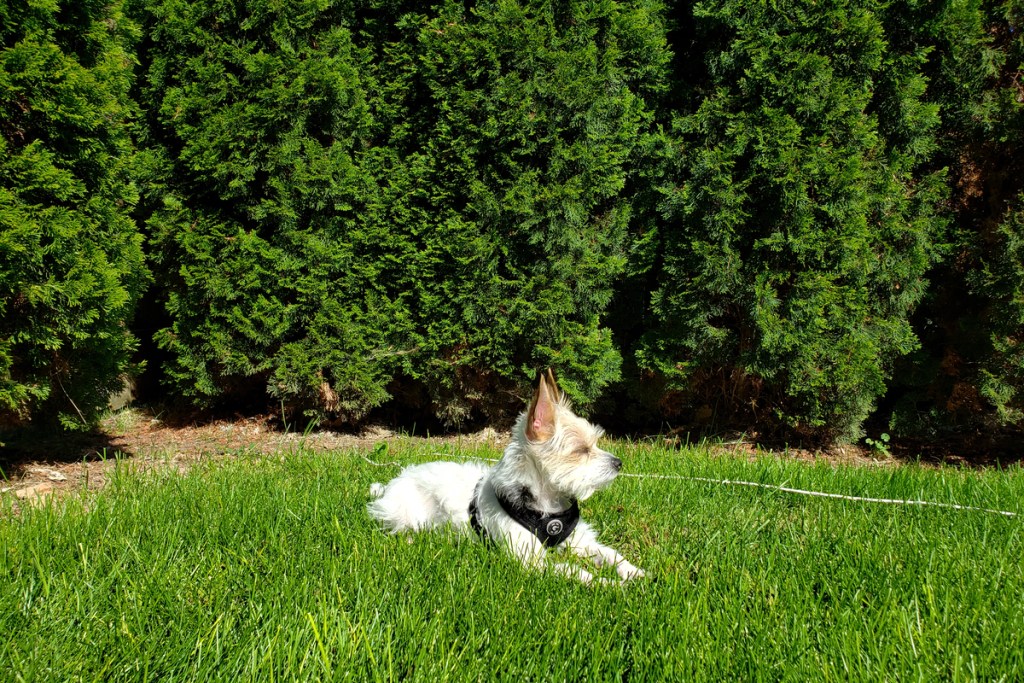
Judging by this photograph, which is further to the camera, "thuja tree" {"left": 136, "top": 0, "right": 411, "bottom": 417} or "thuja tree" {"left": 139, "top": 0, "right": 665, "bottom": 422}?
"thuja tree" {"left": 136, "top": 0, "right": 411, "bottom": 417}

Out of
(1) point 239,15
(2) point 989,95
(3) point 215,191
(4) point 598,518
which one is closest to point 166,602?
(4) point 598,518

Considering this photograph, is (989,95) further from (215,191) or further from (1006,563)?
(215,191)

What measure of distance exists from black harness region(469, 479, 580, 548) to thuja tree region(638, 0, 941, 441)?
334 cm

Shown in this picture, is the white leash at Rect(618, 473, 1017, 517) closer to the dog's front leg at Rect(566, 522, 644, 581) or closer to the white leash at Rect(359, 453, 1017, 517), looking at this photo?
the white leash at Rect(359, 453, 1017, 517)

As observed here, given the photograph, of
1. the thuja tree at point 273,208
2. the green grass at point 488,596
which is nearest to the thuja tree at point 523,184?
the thuja tree at point 273,208

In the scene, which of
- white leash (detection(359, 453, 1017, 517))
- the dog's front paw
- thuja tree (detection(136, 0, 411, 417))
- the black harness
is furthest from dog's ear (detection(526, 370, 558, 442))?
thuja tree (detection(136, 0, 411, 417))

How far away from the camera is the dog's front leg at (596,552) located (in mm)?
3170

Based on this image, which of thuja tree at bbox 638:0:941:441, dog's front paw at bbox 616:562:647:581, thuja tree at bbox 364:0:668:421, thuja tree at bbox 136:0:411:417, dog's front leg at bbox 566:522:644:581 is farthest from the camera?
thuja tree at bbox 136:0:411:417

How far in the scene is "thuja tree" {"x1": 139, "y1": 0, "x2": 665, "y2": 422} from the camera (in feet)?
20.4

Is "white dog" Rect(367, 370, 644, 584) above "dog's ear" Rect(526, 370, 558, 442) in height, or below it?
below

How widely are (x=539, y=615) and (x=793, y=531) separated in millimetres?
1844

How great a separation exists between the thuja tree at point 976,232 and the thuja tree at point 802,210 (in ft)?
1.21

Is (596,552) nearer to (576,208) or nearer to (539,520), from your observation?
(539,520)

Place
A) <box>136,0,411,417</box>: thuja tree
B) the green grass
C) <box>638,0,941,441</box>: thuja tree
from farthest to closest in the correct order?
<box>136,0,411,417</box>: thuja tree
<box>638,0,941,441</box>: thuja tree
the green grass
